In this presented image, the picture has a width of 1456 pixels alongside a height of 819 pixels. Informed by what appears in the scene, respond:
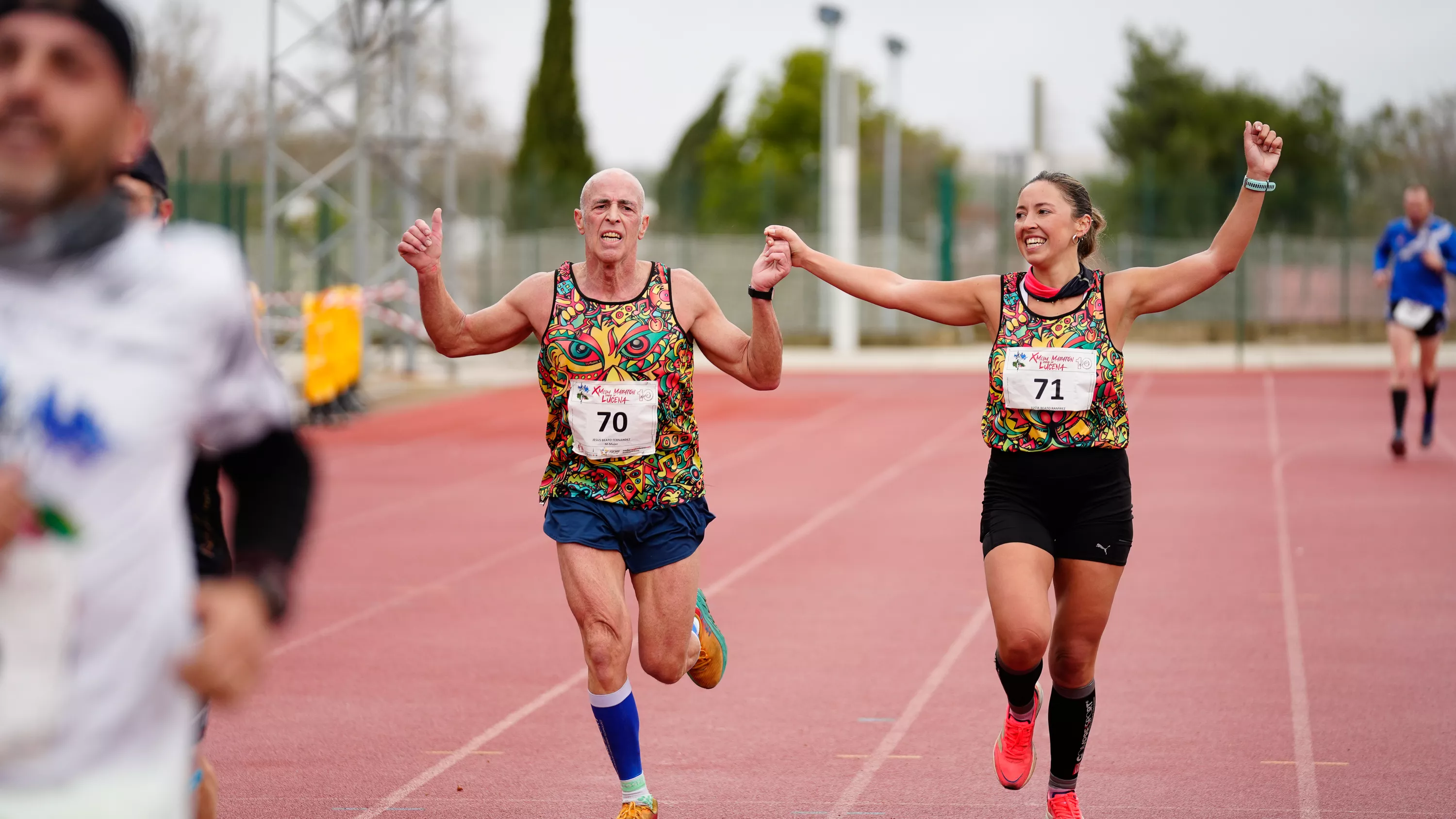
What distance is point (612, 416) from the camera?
16.7 ft

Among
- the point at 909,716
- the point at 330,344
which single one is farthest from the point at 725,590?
the point at 330,344

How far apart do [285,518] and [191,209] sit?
60.5ft

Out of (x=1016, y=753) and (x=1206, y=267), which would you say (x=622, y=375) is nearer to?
(x=1016, y=753)

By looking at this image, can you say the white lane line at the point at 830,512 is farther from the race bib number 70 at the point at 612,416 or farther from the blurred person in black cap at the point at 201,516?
the blurred person in black cap at the point at 201,516

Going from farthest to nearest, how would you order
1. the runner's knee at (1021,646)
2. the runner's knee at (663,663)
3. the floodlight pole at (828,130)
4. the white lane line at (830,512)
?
the floodlight pole at (828,130)
the white lane line at (830,512)
the runner's knee at (663,663)
the runner's knee at (1021,646)

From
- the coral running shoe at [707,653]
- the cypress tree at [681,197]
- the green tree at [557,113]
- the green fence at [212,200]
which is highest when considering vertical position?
the green tree at [557,113]

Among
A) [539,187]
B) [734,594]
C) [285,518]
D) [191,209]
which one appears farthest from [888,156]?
[285,518]

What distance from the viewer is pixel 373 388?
Result: 75.9ft

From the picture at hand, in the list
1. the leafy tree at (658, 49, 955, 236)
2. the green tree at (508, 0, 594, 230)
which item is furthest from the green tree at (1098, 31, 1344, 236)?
the green tree at (508, 0, 594, 230)

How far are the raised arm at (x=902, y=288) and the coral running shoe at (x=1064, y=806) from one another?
1.44 metres

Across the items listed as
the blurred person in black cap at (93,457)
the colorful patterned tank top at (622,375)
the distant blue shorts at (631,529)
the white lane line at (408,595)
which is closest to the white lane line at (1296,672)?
the distant blue shorts at (631,529)

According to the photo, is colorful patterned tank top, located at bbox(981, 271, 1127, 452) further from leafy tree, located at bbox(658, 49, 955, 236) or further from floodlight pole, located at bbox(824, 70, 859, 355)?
leafy tree, located at bbox(658, 49, 955, 236)

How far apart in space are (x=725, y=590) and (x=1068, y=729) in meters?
4.47

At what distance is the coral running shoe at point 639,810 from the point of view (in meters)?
4.96
